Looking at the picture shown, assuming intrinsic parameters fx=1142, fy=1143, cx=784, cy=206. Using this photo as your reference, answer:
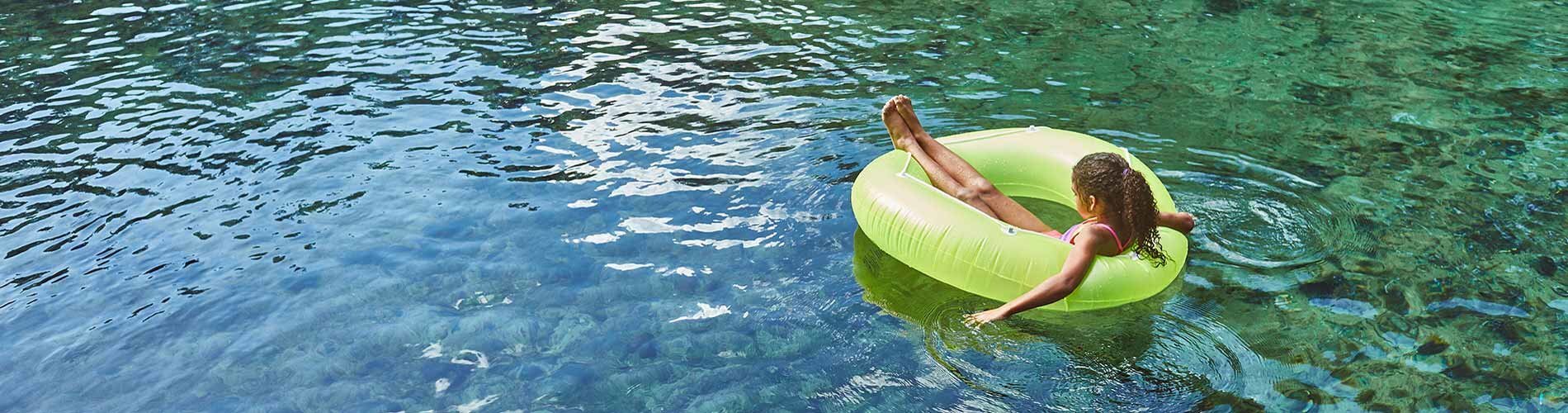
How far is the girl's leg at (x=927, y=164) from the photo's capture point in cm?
529

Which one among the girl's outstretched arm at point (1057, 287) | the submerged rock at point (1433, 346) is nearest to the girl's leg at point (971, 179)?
the girl's outstretched arm at point (1057, 287)

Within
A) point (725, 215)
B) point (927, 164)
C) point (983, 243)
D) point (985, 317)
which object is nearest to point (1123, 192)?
point (983, 243)

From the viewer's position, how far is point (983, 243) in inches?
181

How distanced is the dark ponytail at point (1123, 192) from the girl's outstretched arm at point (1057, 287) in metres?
0.22

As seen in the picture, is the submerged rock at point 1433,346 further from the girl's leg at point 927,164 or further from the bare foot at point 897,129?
the bare foot at point 897,129

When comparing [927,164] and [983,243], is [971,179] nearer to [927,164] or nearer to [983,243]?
[927,164]

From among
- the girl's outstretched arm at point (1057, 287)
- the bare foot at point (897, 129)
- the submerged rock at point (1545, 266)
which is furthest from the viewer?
the bare foot at point (897, 129)

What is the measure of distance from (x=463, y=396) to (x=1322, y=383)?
10.3 ft

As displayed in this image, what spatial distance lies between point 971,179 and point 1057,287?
1.04m

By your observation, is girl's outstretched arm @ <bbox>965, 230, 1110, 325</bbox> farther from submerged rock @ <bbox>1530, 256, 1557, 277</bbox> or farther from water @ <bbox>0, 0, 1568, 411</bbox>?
submerged rock @ <bbox>1530, 256, 1557, 277</bbox>

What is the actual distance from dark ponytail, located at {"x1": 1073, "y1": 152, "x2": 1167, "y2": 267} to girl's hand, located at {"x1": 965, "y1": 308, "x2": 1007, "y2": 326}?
0.64 metres

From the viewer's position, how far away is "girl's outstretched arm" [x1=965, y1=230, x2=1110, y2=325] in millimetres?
4449

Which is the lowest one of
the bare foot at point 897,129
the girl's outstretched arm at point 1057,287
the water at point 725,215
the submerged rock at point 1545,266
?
the water at point 725,215

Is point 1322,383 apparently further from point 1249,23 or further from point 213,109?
point 213,109
